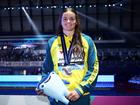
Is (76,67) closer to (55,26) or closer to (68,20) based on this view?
(68,20)

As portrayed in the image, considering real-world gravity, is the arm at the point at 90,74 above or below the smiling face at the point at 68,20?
below

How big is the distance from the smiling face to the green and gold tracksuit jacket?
2.6 inches

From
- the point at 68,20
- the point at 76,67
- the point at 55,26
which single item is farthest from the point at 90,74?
the point at 55,26

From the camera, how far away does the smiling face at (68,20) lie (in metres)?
1.41

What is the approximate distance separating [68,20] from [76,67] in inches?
9.6

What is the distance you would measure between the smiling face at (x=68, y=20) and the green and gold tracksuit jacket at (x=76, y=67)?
67 mm

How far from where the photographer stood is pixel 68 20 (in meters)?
1.41

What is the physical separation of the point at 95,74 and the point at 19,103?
111 centimetres

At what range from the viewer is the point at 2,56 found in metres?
4.90

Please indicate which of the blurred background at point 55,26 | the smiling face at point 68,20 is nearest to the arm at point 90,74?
the smiling face at point 68,20

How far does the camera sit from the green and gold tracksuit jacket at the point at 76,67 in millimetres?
1410

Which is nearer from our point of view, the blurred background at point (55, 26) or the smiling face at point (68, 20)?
the smiling face at point (68, 20)

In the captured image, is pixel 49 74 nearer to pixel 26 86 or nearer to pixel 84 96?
pixel 84 96

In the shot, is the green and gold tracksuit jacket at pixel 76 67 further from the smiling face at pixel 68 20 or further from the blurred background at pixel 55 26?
the blurred background at pixel 55 26
